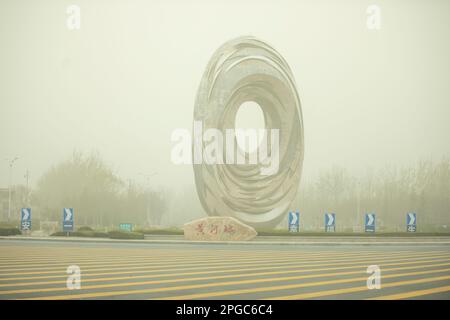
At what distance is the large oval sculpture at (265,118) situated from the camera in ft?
98.7

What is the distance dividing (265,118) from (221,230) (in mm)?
13672

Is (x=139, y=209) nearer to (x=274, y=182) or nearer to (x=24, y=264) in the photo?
(x=274, y=182)

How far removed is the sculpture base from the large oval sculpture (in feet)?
12.3

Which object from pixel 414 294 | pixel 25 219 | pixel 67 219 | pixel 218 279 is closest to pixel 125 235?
pixel 67 219

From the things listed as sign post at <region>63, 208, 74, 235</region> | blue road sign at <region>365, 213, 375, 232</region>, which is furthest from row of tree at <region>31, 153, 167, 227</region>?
blue road sign at <region>365, 213, 375, 232</region>

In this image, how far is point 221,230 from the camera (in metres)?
25.9

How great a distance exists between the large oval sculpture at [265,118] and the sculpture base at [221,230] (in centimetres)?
374

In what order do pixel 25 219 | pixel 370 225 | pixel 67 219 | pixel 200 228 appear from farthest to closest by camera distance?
pixel 25 219 < pixel 370 225 < pixel 67 219 < pixel 200 228

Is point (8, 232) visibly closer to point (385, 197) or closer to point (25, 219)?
point (25, 219)

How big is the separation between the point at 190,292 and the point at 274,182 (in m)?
27.1

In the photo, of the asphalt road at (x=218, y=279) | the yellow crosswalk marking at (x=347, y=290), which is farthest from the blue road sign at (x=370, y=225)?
the yellow crosswalk marking at (x=347, y=290)

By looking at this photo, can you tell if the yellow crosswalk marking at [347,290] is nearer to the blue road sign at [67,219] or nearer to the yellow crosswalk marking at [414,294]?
the yellow crosswalk marking at [414,294]
